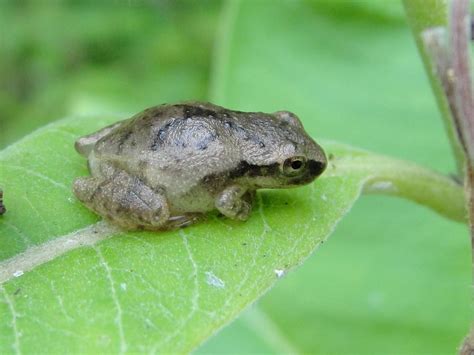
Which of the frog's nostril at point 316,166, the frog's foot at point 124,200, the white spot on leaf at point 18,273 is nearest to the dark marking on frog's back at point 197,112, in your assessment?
the frog's foot at point 124,200

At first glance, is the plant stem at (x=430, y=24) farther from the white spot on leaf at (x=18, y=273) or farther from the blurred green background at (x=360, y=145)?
the white spot on leaf at (x=18, y=273)

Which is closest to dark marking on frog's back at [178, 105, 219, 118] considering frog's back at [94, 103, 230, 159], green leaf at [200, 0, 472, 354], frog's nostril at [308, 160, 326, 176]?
frog's back at [94, 103, 230, 159]

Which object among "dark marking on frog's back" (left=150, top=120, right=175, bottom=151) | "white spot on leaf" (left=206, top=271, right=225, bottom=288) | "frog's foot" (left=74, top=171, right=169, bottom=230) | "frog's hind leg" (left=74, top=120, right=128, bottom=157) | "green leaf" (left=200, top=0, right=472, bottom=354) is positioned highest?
"dark marking on frog's back" (left=150, top=120, right=175, bottom=151)

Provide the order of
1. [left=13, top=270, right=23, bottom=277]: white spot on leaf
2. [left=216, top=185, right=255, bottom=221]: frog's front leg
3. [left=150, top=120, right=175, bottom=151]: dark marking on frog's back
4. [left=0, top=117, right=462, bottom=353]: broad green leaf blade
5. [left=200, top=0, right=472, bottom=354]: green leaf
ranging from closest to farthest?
1. [left=0, top=117, right=462, bottom=353]: broad green leaf blade
2. [left=13, top=270, right=23, bottom=277]: white spot on leaf
3. [left=216, top=185, right=255, bottom=221]: frog's front leg
4. [left=150, top=120, right=175, bottom=151]: dark marking on frog's back
5. [left=200, top=0, right=472, bottom=354]: green leaf

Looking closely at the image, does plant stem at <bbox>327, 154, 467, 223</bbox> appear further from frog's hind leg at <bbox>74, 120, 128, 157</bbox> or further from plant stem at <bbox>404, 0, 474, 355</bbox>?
frog's hind leg at <bbox>74, 120, 128, 157</bbox>

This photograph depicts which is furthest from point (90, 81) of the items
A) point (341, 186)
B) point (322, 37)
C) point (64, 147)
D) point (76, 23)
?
point (341, 186)

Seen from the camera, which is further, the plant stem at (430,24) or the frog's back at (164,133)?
the frog's back at (164,133)

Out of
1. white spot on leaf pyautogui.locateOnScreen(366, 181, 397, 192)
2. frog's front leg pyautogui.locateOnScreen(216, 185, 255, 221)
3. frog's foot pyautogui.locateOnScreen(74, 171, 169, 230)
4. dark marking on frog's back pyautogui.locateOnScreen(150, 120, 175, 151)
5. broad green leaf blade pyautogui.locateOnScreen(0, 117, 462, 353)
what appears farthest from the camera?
white spot on leaf pyautogui.locateOnScreen(366, 181, 397, 192)

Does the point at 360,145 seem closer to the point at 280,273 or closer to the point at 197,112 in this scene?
the point at 197,112
